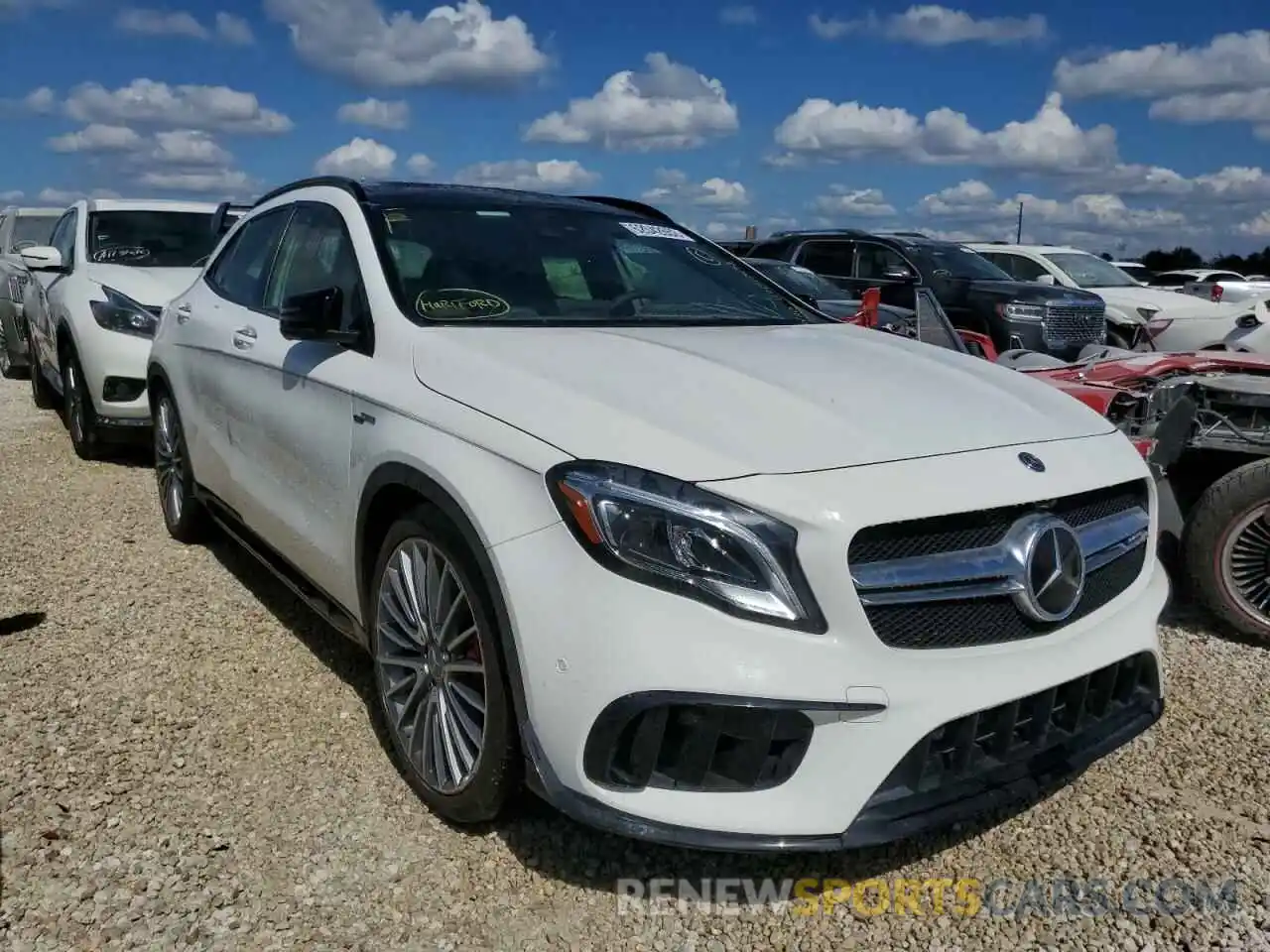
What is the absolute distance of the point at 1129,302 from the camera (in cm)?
1359

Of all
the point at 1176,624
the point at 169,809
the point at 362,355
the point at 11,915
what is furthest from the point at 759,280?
the point at 11,915

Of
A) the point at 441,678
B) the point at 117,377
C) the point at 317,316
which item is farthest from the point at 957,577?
the point at 117,377

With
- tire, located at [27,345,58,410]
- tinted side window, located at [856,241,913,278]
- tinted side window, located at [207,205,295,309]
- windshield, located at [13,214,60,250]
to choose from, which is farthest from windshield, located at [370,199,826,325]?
windshield, located at [13,214,60,250]

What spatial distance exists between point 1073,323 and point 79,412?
9.66 metres

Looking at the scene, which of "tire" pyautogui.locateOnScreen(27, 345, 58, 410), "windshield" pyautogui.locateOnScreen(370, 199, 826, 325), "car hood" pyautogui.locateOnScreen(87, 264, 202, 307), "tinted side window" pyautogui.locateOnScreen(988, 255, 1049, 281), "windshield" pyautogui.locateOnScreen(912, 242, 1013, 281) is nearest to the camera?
"windshield" pyautogui.locateOnScreen(370, 199, 826, 325)

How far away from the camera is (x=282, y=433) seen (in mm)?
3709

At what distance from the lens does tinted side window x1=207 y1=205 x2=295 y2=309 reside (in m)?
4.36

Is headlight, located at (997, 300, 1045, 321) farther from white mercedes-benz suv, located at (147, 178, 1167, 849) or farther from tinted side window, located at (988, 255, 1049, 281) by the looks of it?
white mercedes-benz suv, located at (147, 178, 1167, 849)

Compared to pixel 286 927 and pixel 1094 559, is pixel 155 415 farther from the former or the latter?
pixel 1094 559

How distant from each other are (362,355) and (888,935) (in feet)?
6.98

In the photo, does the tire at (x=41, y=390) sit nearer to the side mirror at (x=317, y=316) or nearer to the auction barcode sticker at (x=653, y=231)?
the auction barcode sticker at (x=653, y=231)

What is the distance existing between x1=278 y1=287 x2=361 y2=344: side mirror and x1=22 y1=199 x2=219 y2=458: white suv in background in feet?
12.4

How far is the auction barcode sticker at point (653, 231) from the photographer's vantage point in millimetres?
4180

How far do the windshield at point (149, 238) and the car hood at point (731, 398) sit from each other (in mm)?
5960
